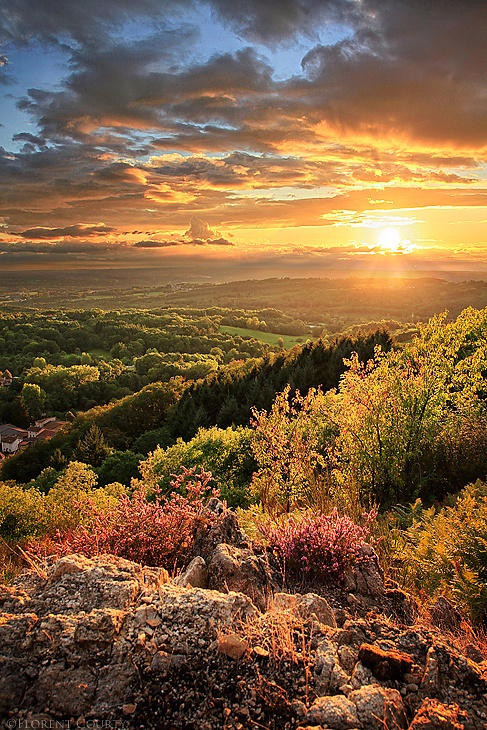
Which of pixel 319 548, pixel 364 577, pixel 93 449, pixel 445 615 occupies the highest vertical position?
pixel 319 548

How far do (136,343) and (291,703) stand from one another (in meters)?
122

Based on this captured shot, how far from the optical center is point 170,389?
5606cm

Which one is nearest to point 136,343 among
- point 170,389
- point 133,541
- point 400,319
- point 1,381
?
point 1,381

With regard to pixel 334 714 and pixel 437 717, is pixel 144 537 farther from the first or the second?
pixel 437 717

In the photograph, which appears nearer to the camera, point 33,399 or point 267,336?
point 33,399

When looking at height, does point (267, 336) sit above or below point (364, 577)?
below

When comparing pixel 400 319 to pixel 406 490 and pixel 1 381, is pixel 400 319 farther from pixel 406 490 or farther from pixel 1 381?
pixel 406 490

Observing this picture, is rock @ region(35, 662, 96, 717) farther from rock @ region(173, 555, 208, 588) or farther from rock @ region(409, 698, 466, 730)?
rock @ region(409, 698, 466, 730)

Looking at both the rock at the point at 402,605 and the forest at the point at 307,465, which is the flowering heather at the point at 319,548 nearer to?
the forest at the point at 307,465

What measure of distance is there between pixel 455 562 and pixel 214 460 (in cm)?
2148

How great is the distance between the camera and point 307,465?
14336 mm

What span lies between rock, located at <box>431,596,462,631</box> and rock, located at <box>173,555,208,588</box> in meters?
3.01

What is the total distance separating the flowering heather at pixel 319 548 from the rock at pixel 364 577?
90 mm

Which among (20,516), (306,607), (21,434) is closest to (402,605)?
(306,607)
